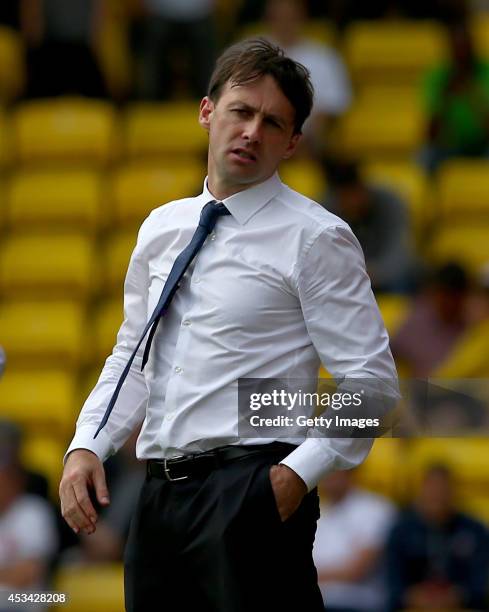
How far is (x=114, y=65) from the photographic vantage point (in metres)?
9.32

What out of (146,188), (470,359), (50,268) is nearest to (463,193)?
(470,359)

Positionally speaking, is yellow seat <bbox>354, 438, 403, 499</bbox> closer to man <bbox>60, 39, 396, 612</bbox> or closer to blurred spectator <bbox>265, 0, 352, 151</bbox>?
blurred spectator <bbox>265, 0, 352, 151</bbox>

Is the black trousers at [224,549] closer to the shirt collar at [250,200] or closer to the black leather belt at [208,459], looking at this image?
the black leather belt at [208,459]

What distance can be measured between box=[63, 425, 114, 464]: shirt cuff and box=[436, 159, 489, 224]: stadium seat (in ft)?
16.0

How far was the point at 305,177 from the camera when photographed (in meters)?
8.05

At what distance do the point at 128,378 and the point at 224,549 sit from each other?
510mm

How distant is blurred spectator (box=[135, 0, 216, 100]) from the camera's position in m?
8.73

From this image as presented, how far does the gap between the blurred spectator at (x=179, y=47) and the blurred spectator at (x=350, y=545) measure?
3116 mm

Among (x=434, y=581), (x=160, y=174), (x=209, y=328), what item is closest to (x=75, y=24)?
(x=160, y=174)

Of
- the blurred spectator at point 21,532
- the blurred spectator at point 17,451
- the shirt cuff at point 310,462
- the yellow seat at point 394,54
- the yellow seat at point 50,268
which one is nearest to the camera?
the shirt cuff at point 310,462

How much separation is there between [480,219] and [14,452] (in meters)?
2.86

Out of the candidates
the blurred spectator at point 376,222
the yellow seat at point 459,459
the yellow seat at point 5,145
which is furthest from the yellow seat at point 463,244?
the yellow seat at point 5,145

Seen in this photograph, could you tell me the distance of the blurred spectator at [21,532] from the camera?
6094 mm

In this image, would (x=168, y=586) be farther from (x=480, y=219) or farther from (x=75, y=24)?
(x=75, y=24)
